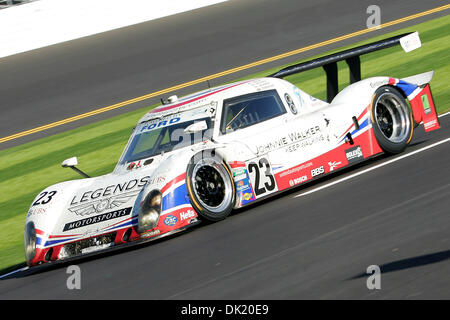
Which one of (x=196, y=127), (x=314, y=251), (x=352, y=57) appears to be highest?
(x=352, y=57)

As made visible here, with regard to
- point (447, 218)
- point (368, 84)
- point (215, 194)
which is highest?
point (368, 84)

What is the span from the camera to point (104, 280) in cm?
791

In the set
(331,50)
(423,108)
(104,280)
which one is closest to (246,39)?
(331,50)

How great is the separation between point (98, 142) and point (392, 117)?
6934 mm

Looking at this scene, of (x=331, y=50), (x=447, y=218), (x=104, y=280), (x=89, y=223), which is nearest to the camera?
(x=447, y=218)

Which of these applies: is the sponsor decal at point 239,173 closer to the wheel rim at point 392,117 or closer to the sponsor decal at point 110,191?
the sponsor decal at point 110,191

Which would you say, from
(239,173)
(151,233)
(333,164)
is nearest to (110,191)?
(151,233)

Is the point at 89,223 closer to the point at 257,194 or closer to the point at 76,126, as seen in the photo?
the point at 257,194

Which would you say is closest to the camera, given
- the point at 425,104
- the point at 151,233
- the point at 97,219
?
the point at 151,233

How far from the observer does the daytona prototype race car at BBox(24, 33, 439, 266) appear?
9.04 metres

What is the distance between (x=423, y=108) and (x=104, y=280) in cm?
538

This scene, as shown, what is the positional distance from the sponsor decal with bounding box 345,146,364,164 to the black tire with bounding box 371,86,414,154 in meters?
0.47

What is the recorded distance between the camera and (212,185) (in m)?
9.34

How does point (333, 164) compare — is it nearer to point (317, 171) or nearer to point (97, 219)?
point (317, 171)
